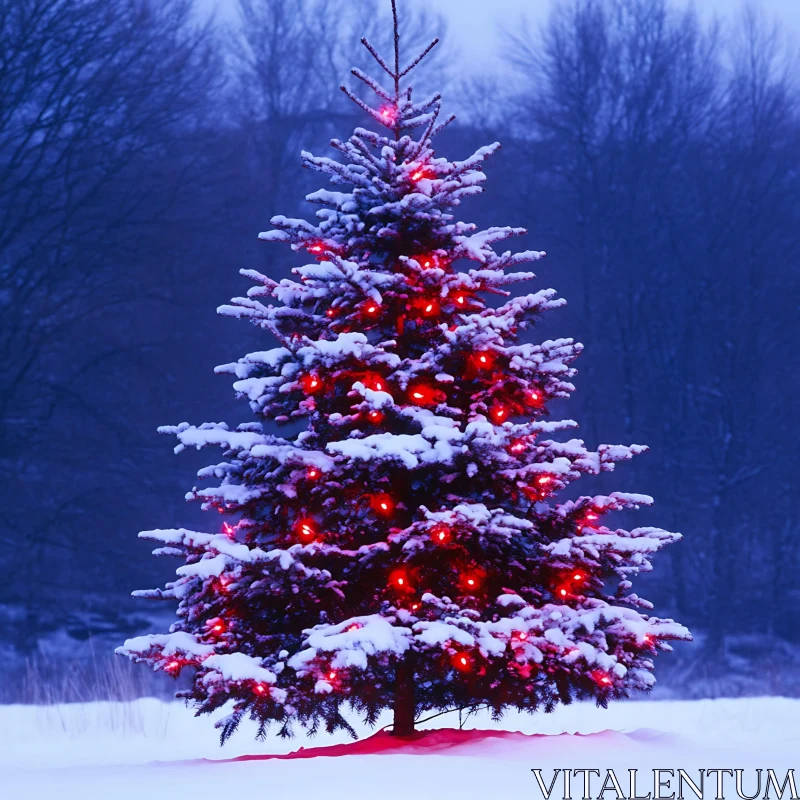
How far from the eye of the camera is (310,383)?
6840mm

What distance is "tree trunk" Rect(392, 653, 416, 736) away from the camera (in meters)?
7.12

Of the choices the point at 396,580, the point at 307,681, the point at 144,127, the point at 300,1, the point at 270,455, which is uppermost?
the point at 300,1

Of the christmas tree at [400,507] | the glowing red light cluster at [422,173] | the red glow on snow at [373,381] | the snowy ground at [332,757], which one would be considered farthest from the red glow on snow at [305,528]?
the glowing red light cluster at [422,173]

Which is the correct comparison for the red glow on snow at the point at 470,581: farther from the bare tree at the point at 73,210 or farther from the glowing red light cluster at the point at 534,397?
the bare tree at the point at 73,210

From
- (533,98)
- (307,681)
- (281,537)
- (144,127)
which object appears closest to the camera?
(307,681)

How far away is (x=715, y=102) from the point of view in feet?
97.0

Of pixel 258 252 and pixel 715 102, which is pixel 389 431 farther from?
pixel 715 102

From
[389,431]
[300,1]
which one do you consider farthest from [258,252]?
[389,431]

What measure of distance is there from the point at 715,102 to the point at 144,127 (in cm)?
1536

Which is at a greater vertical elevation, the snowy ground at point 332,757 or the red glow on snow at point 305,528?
the red glow on snow at point 305,528

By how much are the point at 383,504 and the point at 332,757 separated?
64.2 inches

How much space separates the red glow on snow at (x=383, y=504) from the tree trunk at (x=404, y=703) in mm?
1005

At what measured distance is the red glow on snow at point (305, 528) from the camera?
687cm

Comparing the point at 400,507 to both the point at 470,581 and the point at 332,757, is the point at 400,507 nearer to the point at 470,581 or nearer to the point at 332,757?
the point at 470,581
